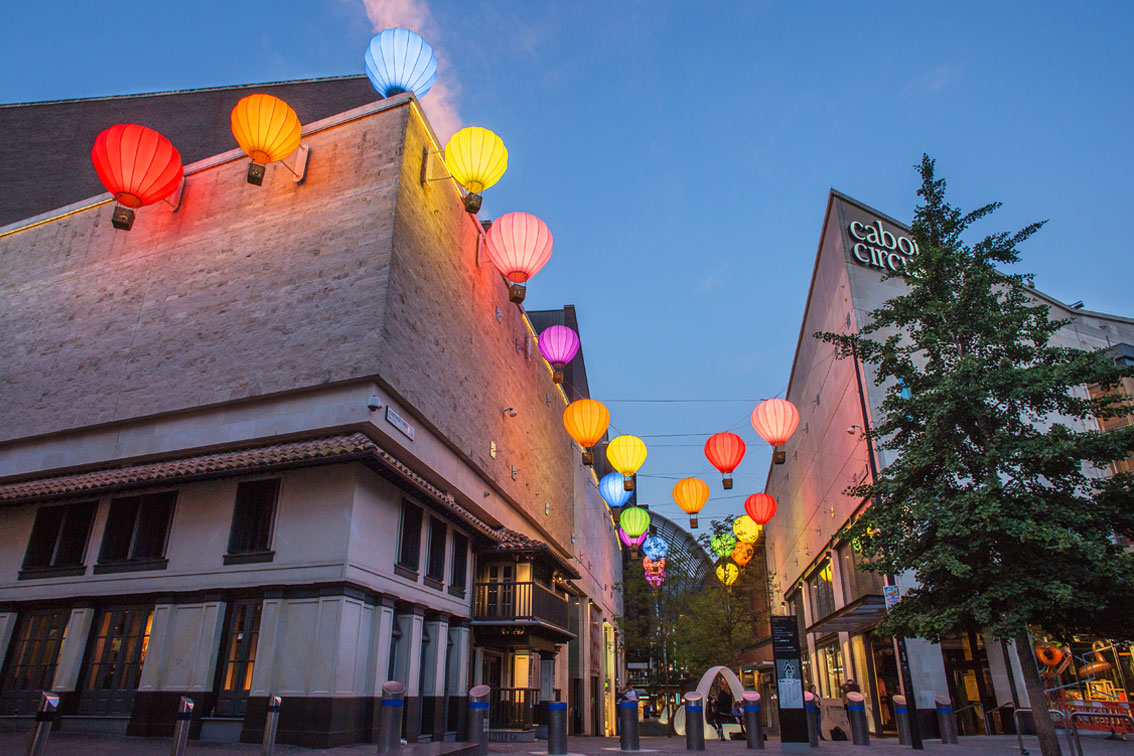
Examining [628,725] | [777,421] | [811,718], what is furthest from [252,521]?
[777,421]

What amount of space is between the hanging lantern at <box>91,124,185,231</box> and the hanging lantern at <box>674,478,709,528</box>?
18241 millimetres

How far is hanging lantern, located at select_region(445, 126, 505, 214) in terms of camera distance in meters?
15.2

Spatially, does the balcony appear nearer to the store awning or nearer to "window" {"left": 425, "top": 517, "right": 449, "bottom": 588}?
"window" {"left": 425, "top": 517, "right": 449, "bottom": 588}

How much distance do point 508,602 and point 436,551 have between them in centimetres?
390

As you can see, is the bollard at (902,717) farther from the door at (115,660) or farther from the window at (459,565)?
the door at (115,660)

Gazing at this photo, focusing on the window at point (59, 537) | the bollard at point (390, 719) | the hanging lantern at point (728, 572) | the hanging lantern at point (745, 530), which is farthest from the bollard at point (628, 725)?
the hanging lantern at point (728, 572)

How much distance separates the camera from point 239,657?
13.3 meters

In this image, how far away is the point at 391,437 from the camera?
14.4m

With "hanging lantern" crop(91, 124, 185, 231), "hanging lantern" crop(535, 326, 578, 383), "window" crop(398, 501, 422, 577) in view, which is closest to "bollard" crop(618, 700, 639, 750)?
"window" crop(398, 501, 422, 577)

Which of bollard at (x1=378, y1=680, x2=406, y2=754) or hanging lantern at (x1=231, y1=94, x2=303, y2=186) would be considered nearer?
bollard at (x1=378, y1=680, x2=406, y2=754)

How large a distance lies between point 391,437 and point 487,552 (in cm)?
757

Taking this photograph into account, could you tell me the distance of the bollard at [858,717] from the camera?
52.6 feet

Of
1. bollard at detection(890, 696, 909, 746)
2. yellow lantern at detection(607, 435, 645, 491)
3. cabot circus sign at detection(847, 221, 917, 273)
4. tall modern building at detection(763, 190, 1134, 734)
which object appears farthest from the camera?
cabot circus sign at detection(847, 221, 917, 273)

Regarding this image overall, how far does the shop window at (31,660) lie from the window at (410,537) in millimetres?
7626
